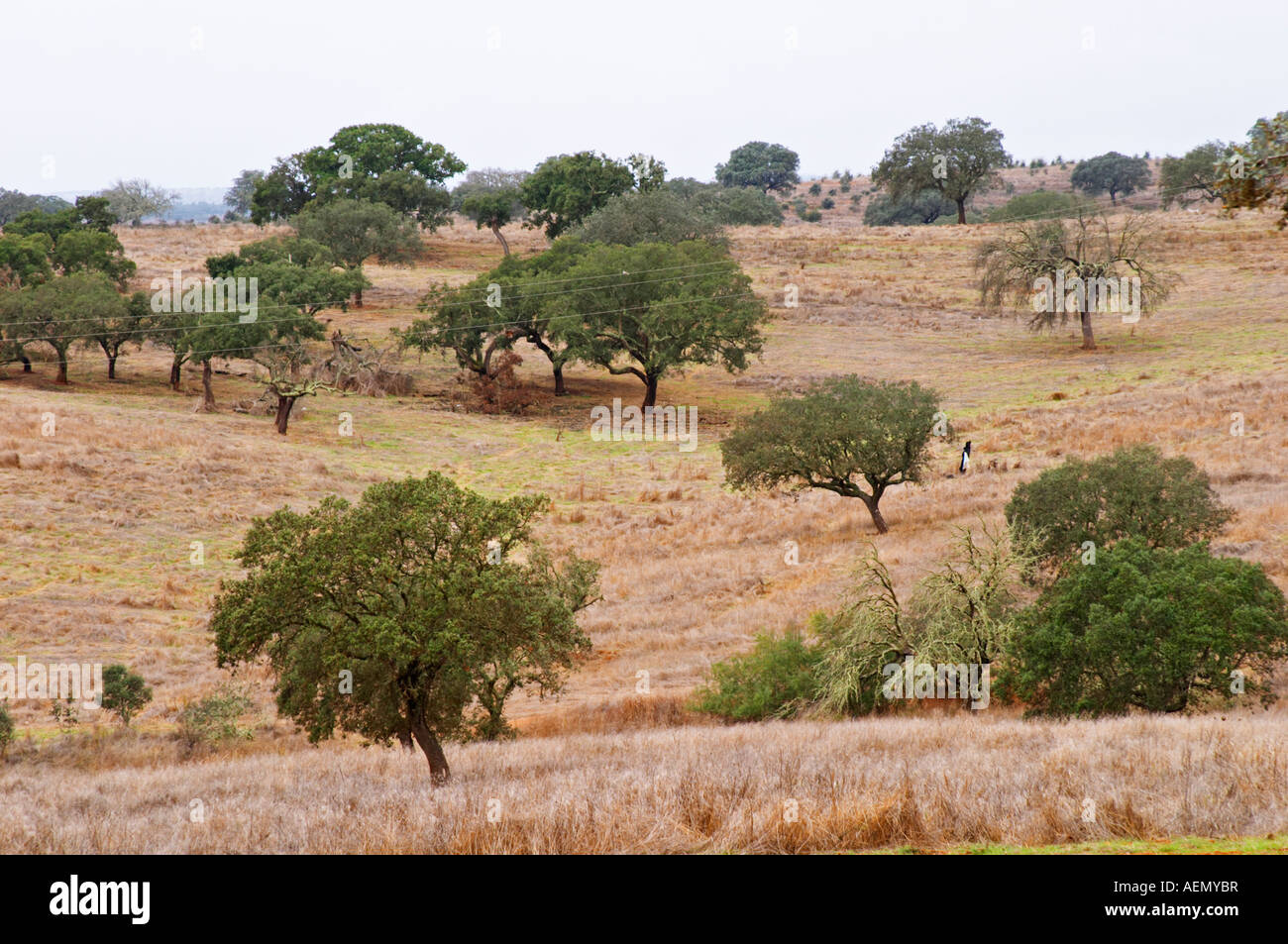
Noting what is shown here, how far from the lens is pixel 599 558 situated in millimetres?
35156

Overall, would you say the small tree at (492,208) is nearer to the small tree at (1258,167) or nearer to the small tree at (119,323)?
the small tree at (119,323)

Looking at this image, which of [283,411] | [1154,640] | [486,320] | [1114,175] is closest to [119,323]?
[283,411]

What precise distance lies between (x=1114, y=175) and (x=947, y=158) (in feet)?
172

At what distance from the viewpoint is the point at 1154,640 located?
54.7ft

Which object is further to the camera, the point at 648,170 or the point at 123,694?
the point at 648,170

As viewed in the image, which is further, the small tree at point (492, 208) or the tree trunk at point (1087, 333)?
the small tree at point (492, 208)

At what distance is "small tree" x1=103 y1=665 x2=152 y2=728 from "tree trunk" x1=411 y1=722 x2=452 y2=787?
8935 millimetres

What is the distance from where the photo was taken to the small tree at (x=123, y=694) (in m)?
20.8

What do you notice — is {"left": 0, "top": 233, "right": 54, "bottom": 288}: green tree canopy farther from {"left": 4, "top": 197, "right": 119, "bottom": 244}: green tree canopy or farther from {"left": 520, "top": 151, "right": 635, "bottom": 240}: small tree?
{"left": 520, "top": 151, "right": 635, "bottom": 240}: small tree

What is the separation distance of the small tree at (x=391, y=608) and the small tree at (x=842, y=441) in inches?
717

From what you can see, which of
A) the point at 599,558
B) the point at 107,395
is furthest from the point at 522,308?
the point at 599,558

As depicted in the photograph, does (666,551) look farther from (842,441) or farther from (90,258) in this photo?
(90,258)

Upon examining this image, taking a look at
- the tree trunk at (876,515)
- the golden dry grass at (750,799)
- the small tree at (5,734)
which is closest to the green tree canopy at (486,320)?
the tree trunk at (876,515)

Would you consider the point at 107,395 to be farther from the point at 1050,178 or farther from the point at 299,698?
the point at 1050,178
